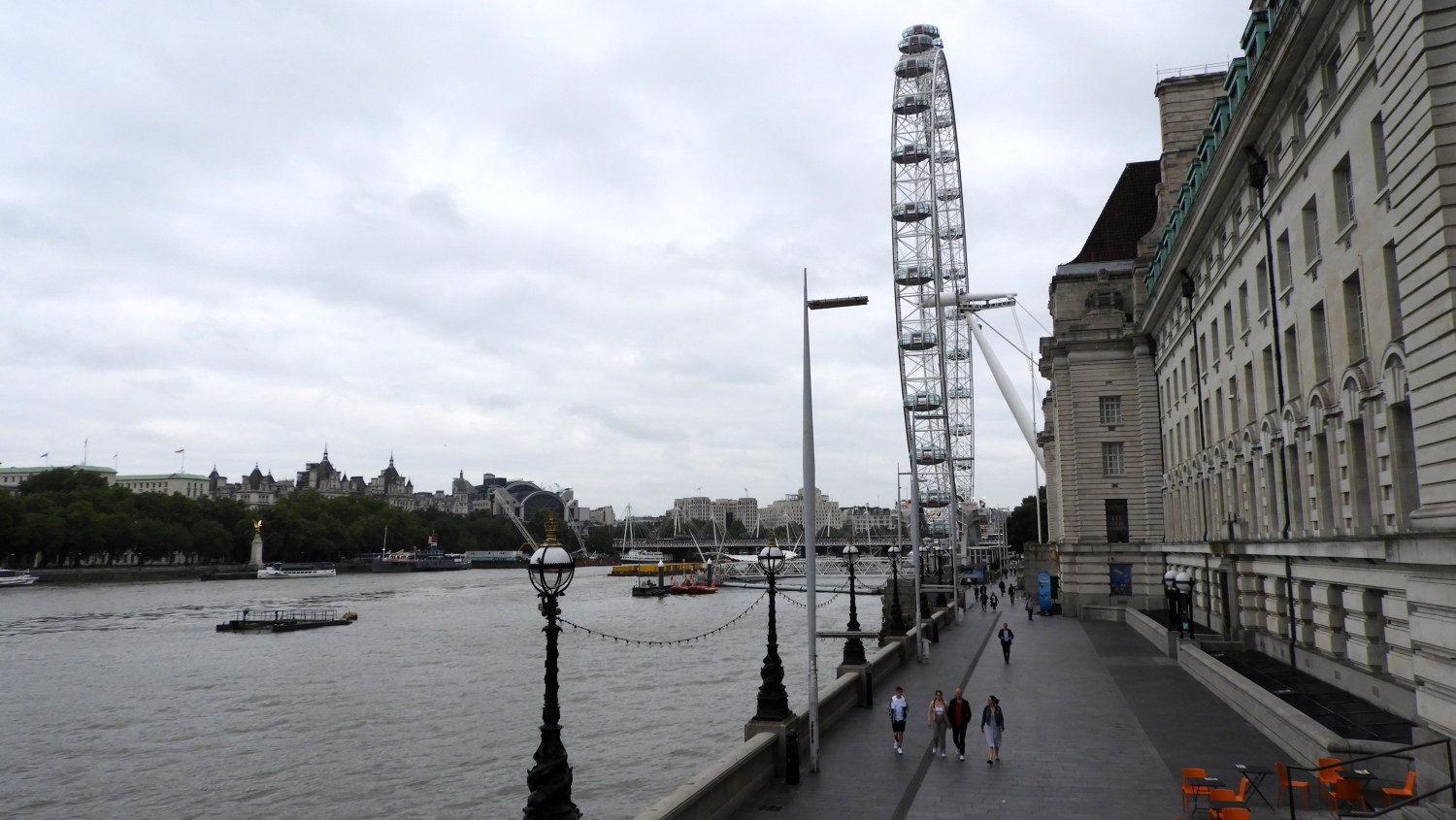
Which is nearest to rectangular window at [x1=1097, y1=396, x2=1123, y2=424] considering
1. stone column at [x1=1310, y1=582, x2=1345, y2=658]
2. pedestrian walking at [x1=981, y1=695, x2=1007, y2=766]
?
stone column at [x1=1310, y1=582, x2=1345, y2=658]

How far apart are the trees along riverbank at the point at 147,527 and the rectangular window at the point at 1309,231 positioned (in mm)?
141991

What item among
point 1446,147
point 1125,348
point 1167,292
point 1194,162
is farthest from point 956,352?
point 1446,147

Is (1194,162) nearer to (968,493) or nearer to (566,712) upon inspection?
(566,712)

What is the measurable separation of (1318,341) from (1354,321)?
2.51 m

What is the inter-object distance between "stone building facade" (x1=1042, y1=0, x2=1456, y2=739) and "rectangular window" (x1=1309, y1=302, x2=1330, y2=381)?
4 cm

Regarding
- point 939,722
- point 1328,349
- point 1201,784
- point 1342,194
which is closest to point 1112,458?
point 1328,349

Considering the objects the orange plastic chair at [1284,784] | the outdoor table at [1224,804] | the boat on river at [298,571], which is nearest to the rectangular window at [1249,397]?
the orange plastic chair at [1284,784]

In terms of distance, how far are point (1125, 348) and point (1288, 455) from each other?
1092 inches

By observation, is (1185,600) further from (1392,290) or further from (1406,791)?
(1406,791)

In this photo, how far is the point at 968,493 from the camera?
303 feet

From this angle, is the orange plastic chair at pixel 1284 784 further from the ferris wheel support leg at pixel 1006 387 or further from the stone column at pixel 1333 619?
the ferris wheel support leg at pixel 1006 387

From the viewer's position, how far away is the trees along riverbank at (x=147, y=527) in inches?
5059

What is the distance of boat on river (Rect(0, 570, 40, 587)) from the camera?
116438 mm

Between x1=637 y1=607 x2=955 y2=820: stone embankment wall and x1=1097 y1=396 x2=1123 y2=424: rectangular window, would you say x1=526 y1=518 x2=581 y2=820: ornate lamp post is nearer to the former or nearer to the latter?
x1=637 y1=607 x2=955 y2=820: stone embankment wall
